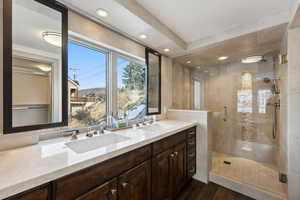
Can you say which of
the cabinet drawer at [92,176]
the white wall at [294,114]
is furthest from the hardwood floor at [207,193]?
the cabinet drawer at [92,176]

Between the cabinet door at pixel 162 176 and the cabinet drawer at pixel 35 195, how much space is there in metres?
0.87

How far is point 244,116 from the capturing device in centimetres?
286

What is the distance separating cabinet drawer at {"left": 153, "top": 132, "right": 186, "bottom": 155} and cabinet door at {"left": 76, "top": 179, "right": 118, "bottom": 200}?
0.50m

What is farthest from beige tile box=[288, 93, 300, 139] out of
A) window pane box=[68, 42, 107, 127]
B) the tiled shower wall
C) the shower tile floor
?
window pane box=[68, 42, 107, 127]

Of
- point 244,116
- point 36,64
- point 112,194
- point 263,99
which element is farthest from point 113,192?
point 263,99

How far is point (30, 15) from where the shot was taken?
3.45 feet

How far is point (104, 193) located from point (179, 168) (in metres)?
1.11

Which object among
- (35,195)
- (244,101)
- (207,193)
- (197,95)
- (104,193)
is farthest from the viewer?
(197,95)

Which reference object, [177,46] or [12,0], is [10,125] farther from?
[177,46]

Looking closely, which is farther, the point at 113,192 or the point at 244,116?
the point at 244,116

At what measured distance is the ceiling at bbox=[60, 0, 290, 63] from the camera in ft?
4.35

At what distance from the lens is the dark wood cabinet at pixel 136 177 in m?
0.71

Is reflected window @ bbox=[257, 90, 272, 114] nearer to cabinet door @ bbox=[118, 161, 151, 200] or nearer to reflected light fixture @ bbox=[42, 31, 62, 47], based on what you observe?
cabinet door @ bbox=[118, 161, 151, 200]

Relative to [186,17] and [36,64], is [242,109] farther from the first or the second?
[36,64]
